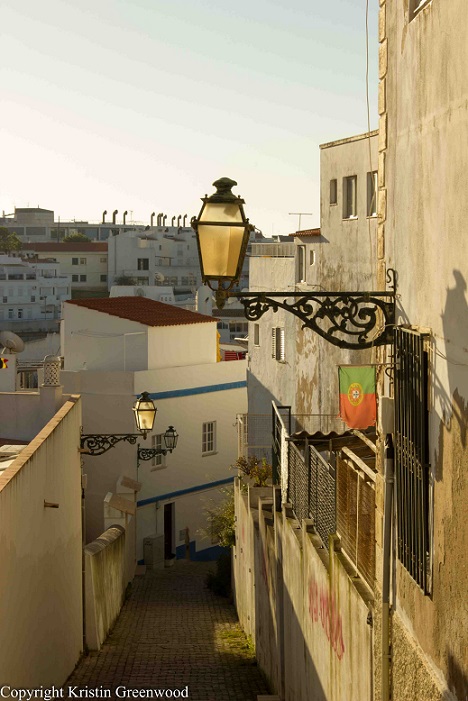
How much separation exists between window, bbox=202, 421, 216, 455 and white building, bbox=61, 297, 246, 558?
0.10 feet

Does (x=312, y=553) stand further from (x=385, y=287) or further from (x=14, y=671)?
(x=385, y=287)

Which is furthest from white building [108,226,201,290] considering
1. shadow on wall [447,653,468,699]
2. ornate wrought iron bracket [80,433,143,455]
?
shadow on wall [447,653,468,699]

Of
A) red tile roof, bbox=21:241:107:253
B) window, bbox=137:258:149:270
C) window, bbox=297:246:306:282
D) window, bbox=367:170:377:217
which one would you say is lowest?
window, bbox=297:246:306:282

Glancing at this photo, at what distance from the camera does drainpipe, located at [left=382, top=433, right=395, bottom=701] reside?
7.94 meters

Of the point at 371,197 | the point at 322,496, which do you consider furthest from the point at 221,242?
the point at 371,197

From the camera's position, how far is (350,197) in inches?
1134

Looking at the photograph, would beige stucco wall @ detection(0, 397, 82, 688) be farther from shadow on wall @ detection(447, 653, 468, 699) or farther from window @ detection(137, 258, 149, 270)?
window @ detection(137, 258, 149, 270)

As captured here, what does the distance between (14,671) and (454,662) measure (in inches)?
259

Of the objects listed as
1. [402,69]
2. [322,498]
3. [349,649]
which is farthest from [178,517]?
[402,69]

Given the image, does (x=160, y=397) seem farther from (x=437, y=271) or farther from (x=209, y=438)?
(x=437, y=271)

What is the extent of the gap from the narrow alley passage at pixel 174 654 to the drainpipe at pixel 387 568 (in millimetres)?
7950

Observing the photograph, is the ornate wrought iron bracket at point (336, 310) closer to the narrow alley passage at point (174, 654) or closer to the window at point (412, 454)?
the window at point (412, 454)

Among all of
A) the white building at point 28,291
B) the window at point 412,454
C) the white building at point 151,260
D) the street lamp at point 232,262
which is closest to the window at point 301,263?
the window at point 412,454

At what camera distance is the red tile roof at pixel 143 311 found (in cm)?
3525
